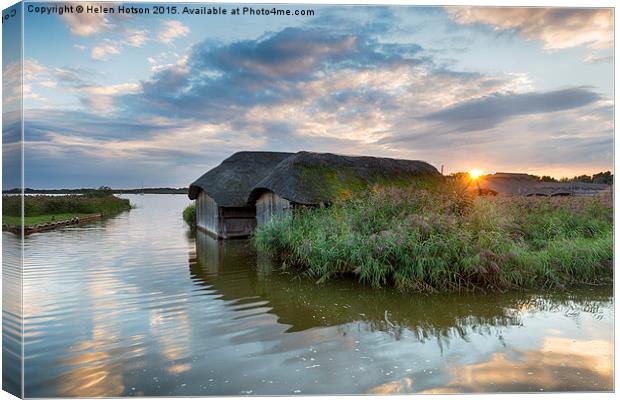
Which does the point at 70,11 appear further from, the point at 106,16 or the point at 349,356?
the point at 349,356

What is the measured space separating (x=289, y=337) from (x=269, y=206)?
8916 mm

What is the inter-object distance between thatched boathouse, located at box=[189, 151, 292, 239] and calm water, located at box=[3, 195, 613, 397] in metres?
6.82

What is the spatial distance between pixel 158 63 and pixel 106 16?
0.72 meters

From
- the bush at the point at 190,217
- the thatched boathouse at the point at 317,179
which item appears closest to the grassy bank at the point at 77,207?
the bush at the point at 190,217

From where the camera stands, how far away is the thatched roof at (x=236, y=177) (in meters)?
14.6

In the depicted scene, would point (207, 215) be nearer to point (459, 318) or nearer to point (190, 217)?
point (190, 217)

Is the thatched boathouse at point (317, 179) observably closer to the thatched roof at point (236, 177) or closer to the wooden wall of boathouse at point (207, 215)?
the thatched roof at point (236, 177)

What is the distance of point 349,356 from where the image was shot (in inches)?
154

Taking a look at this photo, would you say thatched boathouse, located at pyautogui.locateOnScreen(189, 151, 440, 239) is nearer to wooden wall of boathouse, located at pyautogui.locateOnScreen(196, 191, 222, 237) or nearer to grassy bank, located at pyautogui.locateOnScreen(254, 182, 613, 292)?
wooden wall of boathouse, located at pyautogui.locateOnScreen(196, 191, 222, 237)

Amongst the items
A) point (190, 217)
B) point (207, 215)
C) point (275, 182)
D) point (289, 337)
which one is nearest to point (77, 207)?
point (190, 217)

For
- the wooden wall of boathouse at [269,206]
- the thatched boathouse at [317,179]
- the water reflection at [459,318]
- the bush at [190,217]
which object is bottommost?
the water reflection at [459,318]

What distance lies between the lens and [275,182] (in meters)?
12.4

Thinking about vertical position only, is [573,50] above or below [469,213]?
above

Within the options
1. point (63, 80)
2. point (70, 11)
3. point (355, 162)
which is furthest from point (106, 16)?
point (355, 162)
